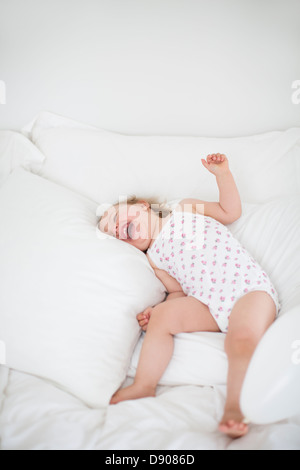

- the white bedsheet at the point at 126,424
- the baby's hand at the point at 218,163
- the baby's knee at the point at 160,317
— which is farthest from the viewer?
the baby's hand at the point at 218,163

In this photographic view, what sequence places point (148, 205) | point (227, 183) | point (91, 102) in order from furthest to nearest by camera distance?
point (91, 102)
point (148, 205)
point (227, 183)

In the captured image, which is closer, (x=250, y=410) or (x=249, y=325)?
(x=250, y=410)

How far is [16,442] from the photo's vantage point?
722 mm

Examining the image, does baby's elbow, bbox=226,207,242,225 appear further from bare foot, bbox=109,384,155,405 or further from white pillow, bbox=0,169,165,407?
bare foot, bbox=109,384,155,405

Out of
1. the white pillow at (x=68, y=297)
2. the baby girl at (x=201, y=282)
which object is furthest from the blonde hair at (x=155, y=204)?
the white pillow at (x=68, y=297)

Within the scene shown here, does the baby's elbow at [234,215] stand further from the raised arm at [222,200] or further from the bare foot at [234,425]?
the bare foot at [234,425]

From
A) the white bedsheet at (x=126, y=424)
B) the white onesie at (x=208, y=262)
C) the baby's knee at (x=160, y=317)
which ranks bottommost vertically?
the white bedsheet at (x=126, y=424)

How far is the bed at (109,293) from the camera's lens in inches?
28.3

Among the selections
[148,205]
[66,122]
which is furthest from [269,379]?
[66,122]

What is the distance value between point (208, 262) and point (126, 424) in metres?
0.50

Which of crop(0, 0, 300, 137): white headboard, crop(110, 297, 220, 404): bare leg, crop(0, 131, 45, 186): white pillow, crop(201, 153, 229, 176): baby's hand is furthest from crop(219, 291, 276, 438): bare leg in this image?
crop(0, 131, 45, 186): white pillow

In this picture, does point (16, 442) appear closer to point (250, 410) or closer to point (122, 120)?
point (250, 410)

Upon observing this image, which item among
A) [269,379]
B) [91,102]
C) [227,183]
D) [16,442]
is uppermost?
[91,102]
